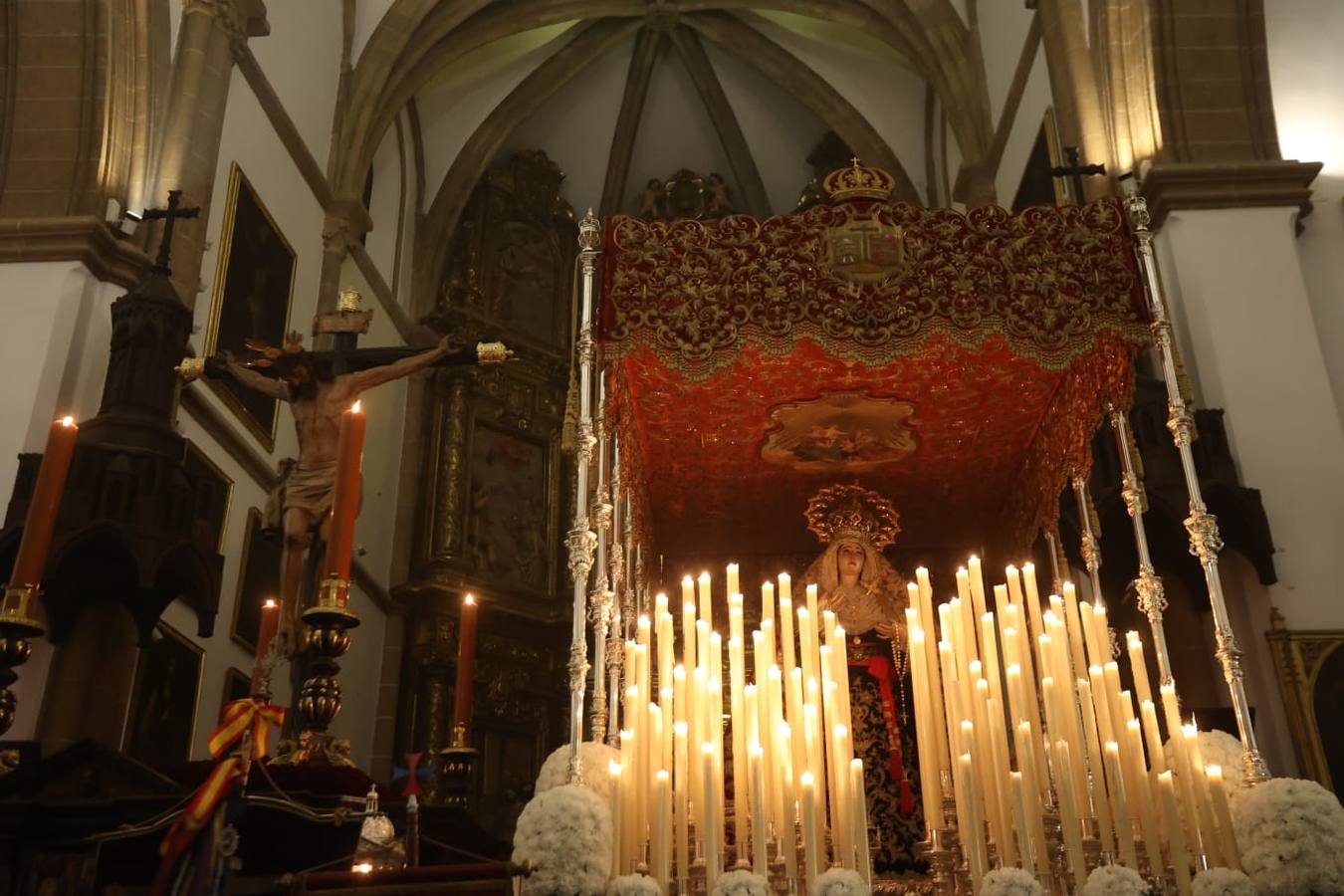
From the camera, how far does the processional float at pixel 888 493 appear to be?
16.3 ft

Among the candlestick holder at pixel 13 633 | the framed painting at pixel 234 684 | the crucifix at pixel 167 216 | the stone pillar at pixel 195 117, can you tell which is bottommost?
the candlestick holder at pixel 13 633

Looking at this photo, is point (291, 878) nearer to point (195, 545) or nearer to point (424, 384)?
point (195, 545)

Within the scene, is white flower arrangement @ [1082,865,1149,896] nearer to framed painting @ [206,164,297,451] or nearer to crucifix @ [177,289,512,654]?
crucifix @ [177,289,512,654]

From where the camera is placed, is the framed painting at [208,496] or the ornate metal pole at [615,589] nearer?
the ornate metal pole at [615,589]

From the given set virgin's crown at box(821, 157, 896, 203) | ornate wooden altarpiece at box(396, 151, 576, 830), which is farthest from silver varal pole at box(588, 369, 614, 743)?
ornate wooden altarpiece at box(396, 151, 576, 830)

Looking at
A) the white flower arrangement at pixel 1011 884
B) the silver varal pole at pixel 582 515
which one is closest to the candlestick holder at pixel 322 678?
the silver varal pole at pixel 582 515

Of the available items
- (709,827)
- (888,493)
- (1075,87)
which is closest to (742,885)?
(709,827)

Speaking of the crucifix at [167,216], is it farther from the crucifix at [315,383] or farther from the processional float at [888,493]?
the processional float at [888,493]

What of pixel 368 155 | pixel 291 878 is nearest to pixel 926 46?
pixel 368 155

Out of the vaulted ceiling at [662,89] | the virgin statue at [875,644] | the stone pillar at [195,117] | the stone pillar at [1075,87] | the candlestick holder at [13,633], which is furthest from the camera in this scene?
the vaulted ceiling at [662,89]

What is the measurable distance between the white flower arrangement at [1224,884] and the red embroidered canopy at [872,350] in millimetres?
2321

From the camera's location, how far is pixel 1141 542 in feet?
19.2

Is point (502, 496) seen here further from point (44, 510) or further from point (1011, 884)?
point (1011, 884)

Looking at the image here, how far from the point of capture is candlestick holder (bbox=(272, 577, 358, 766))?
4312 millimetres
